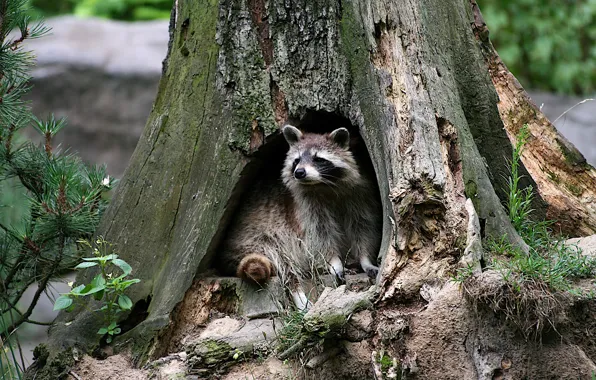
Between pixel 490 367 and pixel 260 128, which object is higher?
pixel 260 128

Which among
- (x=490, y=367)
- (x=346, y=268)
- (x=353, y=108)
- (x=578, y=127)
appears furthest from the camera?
(x=578, y=127)

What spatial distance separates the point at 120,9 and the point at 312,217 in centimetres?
770

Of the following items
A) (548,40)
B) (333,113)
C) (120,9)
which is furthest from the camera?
(120,9)

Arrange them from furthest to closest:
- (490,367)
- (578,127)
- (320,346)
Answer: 1. (578,127)
2. (320,346)
3. (490,367)

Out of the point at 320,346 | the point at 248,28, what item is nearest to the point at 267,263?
the point at 320,346

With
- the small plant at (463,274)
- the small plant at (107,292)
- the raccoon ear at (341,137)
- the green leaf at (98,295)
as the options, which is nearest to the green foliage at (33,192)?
the small plant at (107,292)

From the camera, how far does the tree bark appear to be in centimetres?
360

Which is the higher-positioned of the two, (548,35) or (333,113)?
(548,35)

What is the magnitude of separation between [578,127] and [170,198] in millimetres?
7011

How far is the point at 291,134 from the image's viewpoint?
4367 mm

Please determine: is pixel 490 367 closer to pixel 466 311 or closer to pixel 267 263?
pixel 466 311

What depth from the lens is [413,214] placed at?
346cm

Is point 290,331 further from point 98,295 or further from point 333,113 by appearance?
point 333,113

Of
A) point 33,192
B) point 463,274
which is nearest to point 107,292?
point 33,192
